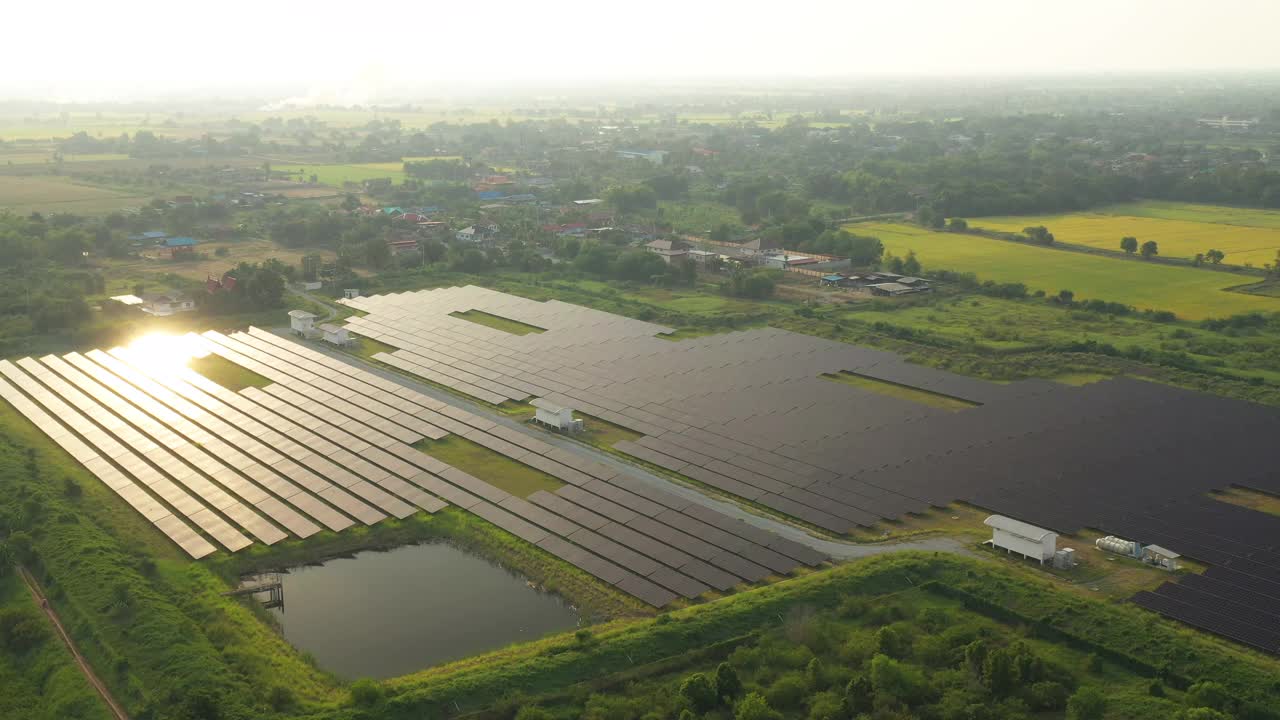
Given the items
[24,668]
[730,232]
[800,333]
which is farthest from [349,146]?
[24,668]

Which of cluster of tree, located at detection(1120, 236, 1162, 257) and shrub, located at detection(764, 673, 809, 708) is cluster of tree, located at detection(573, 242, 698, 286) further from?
shrub, located at detection(764, 673, 809, 708)

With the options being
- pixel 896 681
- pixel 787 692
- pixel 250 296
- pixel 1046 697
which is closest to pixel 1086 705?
pixel 1046 697

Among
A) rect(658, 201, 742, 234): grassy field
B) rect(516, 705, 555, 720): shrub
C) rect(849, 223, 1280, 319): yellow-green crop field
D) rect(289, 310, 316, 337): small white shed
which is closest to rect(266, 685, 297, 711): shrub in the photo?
rect(516, 705, 555, 720): shrub

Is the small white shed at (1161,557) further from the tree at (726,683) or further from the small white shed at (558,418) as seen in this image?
the small white shed at (558,418)

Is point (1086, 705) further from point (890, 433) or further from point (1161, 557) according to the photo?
point (890, 433)

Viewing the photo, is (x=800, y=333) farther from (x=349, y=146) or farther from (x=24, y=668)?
(x=349, y=146)
